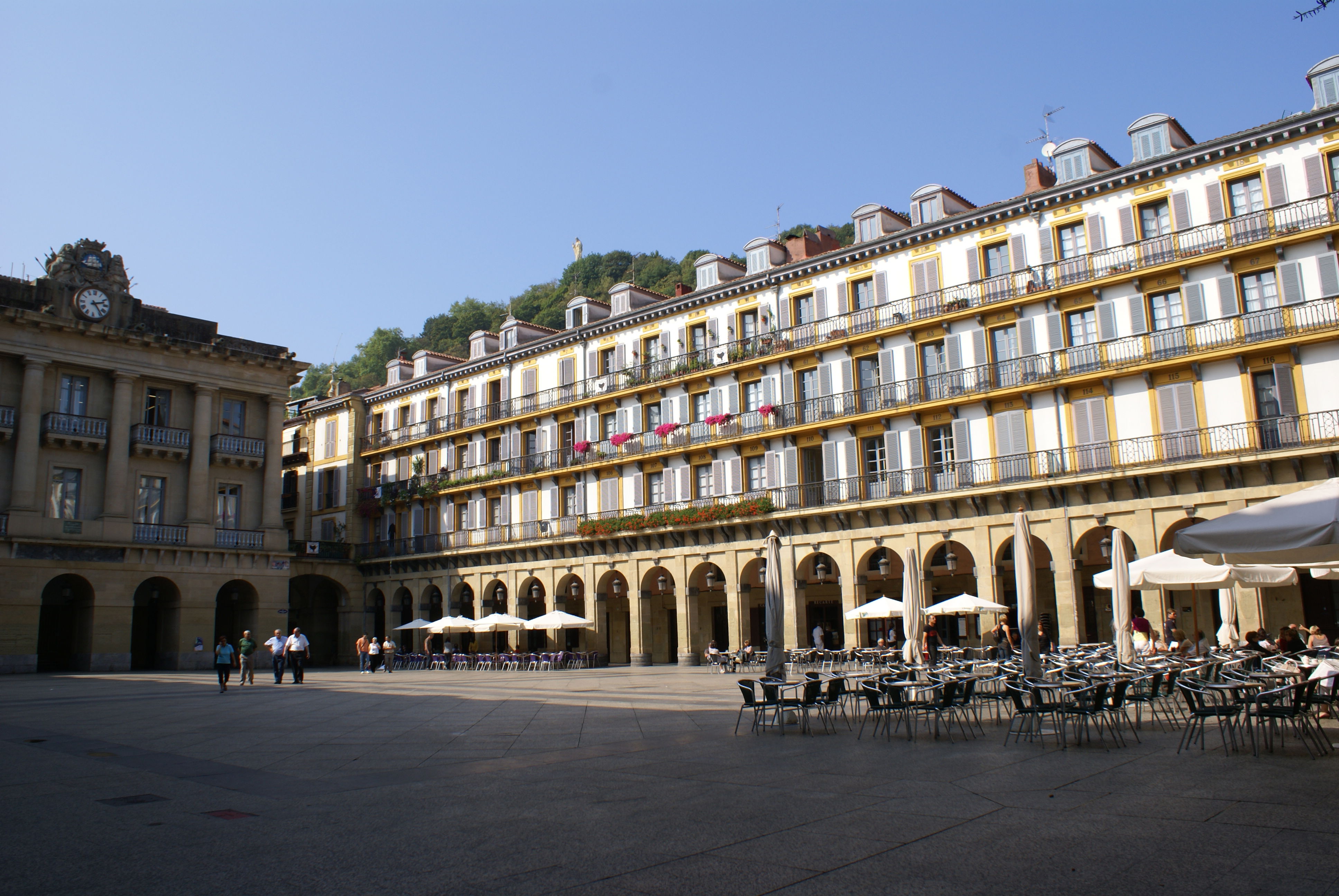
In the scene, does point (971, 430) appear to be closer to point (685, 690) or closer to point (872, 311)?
point (872, 311)

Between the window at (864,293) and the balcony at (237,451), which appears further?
the balcony at (237,451)

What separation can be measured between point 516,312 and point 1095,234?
55.4 metres

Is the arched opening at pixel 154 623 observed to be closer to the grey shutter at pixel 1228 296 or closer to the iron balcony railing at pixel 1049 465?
the iron balcony railing at pixel 1049 465

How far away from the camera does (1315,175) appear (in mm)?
24875

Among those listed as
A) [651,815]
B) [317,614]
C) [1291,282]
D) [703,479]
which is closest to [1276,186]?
[1291,282]

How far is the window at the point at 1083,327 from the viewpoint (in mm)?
28172

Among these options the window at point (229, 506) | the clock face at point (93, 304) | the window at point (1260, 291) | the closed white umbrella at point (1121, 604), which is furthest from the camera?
the window at point (229, 506)

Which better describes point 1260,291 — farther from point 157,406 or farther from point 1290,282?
point 157,406

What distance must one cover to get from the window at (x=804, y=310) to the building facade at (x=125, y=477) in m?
22.7

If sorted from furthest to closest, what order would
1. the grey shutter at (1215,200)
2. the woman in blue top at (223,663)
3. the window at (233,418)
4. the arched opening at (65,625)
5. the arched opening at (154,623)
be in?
the window at (233,418), the arched opening at (154,623), the arched opening at (65,625), the grey shutter at (1215,200), the woman in blue top at (223,663)

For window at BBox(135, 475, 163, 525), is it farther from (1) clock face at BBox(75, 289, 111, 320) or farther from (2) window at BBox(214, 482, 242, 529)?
(1) clock face at BBox(75, 289, 111, 320)

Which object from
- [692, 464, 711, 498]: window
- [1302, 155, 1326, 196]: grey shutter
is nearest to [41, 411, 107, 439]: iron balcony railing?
[692, 464, 711, 498]: window

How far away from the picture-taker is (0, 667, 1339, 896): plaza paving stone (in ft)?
17.9

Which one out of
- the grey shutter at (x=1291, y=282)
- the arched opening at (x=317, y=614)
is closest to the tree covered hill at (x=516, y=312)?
the arched opening at (x=317, y=614)
